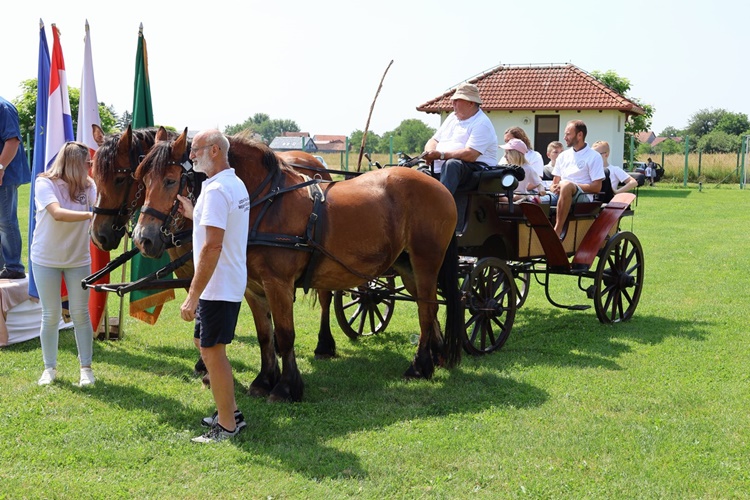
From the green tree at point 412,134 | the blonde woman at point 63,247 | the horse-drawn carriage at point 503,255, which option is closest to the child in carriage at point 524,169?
the horse-drawn carriage at point 503,255

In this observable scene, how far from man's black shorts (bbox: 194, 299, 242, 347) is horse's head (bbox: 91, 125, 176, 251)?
1507 mm

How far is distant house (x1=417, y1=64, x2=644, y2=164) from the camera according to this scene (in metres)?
30.9

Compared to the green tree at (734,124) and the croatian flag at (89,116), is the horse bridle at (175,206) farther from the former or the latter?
the green tree at (734,124)

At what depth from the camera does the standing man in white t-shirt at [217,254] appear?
4.30 m

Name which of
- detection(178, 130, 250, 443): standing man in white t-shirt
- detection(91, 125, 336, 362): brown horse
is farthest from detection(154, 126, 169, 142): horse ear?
detection(178, 130, 250, 443): standing man in white t-shirt

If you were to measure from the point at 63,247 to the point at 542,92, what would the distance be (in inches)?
1123

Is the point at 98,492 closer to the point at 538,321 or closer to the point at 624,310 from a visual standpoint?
the point at 538,321

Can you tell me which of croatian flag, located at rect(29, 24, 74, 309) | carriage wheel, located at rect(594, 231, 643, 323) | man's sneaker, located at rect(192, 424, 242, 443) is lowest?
man's sneaker, located at rect(192, 424, 242, 443)

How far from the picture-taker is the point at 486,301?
7.06m

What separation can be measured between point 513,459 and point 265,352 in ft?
6.93

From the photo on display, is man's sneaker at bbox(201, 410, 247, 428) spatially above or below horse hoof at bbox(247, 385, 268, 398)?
above

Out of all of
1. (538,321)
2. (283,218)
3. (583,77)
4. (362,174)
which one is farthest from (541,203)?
(583,77)

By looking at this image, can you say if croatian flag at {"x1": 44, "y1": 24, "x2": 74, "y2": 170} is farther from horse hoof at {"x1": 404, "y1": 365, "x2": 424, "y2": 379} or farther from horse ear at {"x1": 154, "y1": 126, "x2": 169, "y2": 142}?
horse hoof at {"x1": 404, "y1": 365, "x2": 424, "y2": 379}

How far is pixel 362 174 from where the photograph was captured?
6469 mm
